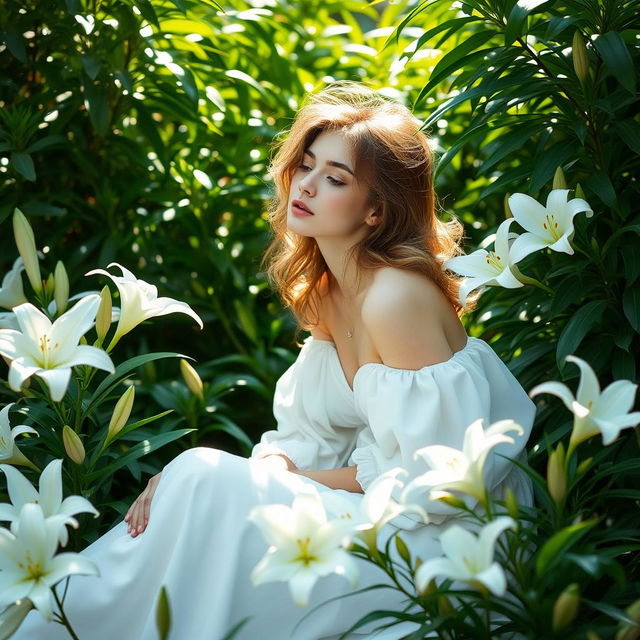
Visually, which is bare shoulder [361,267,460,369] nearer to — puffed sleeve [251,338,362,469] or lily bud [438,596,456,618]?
puffed sleeve [251,338,362,469]

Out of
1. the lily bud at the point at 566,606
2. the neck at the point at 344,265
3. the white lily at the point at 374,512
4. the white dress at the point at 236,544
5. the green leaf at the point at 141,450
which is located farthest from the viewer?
the neck at the point at 344,265

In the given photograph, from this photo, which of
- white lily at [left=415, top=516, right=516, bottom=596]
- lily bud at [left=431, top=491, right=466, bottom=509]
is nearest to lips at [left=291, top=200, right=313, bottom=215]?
lily bud at [left=431, top=491, right=466, bottom=509]

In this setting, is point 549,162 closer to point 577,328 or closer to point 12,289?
point 577,328

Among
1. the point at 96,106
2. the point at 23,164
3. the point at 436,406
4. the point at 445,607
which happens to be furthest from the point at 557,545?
the point at 96,106

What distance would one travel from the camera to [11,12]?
2299mm

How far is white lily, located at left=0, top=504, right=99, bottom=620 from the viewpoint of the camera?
1285 mm

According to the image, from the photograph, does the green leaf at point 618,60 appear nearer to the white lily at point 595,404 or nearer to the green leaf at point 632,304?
the green leaf at point 632,304

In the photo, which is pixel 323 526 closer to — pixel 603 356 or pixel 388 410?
pixel 388 410

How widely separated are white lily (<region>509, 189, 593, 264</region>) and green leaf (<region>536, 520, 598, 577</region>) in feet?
1.86

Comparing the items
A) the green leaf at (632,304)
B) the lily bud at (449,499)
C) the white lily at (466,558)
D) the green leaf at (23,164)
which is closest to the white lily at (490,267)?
the green leaf at (632,304)

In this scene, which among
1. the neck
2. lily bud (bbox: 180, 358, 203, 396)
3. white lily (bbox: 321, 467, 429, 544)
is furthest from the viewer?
lily bud (bbox: 180, 358, 203, 396)

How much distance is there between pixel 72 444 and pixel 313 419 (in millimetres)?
584

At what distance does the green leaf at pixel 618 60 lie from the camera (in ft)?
5.44

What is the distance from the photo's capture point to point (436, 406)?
1614 millimetres
